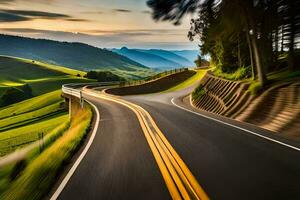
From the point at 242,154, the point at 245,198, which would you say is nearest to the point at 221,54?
the point at 242,154

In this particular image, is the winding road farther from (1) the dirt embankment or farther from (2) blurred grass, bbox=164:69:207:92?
(2) blurred grass, bbox=164:69:207:92

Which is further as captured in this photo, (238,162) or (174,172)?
(238,162)

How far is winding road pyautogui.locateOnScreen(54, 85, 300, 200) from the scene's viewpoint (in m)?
7.47

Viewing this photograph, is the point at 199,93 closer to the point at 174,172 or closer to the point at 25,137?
the point at 174,172

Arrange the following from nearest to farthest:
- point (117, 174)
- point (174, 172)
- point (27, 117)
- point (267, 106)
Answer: point (174, 172)
point (117, 174)
point (267, 106)
point (27, 117)

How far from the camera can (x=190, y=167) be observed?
933cm

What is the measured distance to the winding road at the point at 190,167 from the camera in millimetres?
7473

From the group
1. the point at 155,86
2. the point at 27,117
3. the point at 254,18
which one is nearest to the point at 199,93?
the point at 254,18

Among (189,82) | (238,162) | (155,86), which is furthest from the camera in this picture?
(189,82)

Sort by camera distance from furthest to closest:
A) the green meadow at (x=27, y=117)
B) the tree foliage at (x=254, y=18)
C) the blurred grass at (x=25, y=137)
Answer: the green meadow at (x=27, y=117) → the blurred grass at (x=25, y=137) → the tree foliage at (x=254, y=18)

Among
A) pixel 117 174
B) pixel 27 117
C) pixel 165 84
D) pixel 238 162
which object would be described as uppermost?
pixel 165 84

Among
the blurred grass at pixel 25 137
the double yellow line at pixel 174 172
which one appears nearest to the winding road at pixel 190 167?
the double yellow line at pixel 174 172

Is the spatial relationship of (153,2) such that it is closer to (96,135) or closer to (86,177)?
(96,135)

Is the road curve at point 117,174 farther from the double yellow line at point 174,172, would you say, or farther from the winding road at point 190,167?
the double yellow line at point 174,172
